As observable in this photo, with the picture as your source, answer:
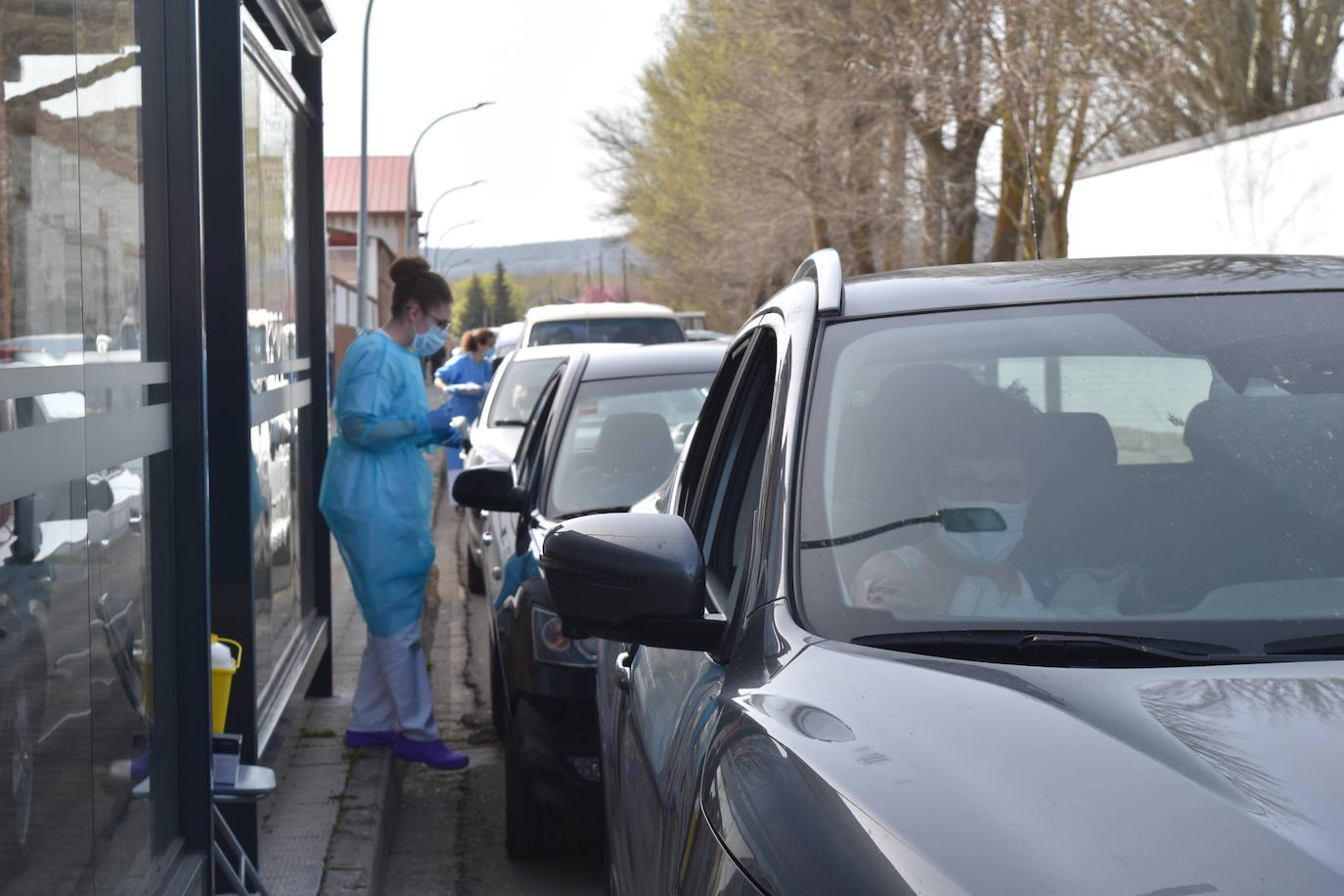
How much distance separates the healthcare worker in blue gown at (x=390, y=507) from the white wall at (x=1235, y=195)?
441 inches

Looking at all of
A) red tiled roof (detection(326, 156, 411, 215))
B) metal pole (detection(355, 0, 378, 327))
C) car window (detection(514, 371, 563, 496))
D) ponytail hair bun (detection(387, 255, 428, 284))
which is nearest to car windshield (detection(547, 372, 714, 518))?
car window (detection(514, 371, 563, 496))

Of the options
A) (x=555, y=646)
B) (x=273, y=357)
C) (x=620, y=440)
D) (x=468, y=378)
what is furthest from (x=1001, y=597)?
(x=468, y=378)

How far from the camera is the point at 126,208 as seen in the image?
3475 millimetres

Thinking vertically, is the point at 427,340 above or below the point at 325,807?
above

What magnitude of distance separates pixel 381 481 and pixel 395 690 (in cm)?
82

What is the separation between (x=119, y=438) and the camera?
126 inches

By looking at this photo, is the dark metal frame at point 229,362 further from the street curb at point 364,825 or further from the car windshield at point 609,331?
the car windshield at point 609,331

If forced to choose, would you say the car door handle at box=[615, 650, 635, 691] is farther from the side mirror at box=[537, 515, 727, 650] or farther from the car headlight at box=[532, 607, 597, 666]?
the car headlight at box=[532, 607, 597, 666]

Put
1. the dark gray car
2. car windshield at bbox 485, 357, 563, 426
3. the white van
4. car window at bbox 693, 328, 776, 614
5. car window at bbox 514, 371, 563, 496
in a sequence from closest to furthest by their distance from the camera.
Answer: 1. the dark gray car
2. car window at bbox 693, 328, 776, 614
3. car window at bbox 514, 371, 563, 496
4. car windshield at bbox 485, 357, 563, 426
5. the white van

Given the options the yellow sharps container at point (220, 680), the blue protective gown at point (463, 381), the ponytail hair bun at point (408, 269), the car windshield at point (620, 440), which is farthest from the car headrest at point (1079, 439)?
the blue protective gown at point (463, 381)

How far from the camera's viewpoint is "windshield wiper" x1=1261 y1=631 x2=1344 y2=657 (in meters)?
2.17

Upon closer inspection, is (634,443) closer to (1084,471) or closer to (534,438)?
(534,438)

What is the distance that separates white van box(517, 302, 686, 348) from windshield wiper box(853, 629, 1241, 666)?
40.5 ft

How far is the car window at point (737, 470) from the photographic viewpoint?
310 centimetres
